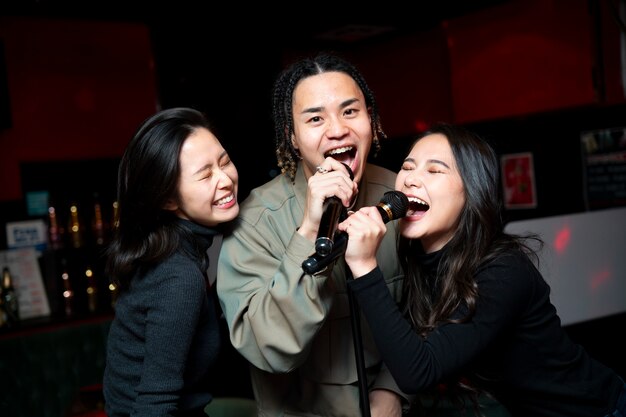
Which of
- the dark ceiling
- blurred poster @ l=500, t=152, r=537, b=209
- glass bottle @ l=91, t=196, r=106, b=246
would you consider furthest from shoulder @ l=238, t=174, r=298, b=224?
blurred poster @ l=500, t=152, r=537, b=209

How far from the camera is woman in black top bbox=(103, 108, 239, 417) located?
4.75 feet

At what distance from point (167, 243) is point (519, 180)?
391 centimetres

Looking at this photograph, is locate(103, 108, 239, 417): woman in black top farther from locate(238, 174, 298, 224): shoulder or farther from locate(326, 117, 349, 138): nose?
locate(326, 117, 349, 138): nose

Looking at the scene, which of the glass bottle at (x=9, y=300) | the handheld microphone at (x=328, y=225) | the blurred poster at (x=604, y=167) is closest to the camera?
the handheld microphone at (x=328, y=225)

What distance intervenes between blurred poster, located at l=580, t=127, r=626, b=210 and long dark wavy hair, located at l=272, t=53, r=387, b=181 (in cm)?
304

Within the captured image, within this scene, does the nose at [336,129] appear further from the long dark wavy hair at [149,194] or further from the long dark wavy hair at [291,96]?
the long dark wavy hair at [149,194]

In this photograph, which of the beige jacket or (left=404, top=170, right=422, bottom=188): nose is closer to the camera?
the beige jacket

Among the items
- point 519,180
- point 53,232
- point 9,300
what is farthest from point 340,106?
point 519,180

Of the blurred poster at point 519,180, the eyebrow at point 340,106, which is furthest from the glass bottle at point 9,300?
the blurred poster at point 519,180

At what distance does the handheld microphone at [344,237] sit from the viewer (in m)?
1.11

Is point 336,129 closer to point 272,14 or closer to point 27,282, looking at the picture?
point 27,282

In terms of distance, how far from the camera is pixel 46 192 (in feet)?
13.9

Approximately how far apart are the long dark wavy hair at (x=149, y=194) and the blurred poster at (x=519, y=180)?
3750 mm

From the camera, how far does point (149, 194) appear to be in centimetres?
151
